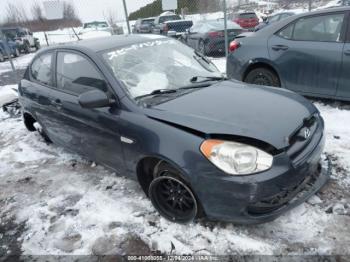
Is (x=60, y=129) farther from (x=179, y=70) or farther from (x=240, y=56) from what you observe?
(x=240, y=56)

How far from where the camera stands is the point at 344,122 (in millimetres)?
4621

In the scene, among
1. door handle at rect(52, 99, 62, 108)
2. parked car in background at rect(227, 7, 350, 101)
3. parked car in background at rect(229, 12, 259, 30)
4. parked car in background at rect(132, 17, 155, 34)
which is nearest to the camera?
door handle at rect(52, 99, 62, 108)

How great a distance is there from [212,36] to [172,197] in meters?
9.71

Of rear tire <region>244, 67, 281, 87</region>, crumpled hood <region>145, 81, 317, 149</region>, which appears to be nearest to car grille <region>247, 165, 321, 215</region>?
crumpled hood <region>145, 81, 317, 149</region>

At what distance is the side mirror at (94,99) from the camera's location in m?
2.98

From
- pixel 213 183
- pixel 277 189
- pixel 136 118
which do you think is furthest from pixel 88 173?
pixel 277 189

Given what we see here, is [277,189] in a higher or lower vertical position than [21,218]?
higher

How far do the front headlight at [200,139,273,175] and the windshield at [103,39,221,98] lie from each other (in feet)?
3.60

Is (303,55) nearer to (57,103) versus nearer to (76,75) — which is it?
(76,75)

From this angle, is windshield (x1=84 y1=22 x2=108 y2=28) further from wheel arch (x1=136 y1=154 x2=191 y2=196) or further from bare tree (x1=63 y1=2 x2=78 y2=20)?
wheel arch (x1=136 y1=154 x2=191 y2=196)

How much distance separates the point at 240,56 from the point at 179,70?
2548 millimetres

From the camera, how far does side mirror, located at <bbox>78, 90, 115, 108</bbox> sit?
2977 millimetres

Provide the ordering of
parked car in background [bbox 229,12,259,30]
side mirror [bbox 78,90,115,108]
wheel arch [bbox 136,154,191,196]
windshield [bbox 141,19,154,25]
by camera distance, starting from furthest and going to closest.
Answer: windshield [bbox 141,19,154,25] → parked car in background [bbox 229,12,259,30] → side mirror [bbox 78,90,115,108] → wheel arch [bbox 136,154,191,196]

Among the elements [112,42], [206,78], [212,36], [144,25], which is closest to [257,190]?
[206,78]
